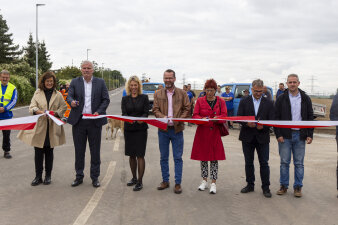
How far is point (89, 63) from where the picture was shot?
632cm

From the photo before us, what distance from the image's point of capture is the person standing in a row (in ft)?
19.8

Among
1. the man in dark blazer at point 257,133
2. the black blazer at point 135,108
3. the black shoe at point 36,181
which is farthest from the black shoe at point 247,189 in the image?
the black shoe at point 36,181

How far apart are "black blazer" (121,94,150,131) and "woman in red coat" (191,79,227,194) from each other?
0.89 meters

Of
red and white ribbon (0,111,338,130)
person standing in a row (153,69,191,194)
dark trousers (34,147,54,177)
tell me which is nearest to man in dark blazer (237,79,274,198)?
red and white ribbon (0,111,338,130)

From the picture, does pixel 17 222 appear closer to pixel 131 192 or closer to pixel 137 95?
pixel 131 192

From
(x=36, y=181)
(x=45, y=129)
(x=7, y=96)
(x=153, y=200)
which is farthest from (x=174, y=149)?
(x=7, y=96)

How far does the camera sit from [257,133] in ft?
19.3

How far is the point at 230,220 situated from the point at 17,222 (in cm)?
264

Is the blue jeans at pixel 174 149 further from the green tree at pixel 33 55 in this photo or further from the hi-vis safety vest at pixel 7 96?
the green tree at pixel 33 55

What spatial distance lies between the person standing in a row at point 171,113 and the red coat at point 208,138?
0.26 meters

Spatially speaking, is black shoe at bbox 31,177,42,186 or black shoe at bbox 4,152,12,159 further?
black shoe at bbox 4,152,12,159

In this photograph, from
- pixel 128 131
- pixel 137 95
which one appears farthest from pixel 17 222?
pixel 137 95

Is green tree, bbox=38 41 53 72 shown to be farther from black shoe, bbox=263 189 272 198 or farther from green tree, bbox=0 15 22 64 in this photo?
black shoe, bbox=263 189 272 198

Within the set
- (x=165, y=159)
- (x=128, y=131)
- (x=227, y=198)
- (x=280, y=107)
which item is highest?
(x=280, y=107)
